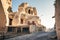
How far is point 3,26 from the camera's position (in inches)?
693

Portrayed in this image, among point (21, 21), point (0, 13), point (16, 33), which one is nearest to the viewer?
point (16, 33)

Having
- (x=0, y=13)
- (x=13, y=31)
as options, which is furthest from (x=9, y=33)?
(x=0, y=13)

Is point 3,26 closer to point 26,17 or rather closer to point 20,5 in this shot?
point 26,17

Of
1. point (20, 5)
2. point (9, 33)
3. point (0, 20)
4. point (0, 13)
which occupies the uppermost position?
point (20, 5)

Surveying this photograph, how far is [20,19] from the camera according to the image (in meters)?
28.5

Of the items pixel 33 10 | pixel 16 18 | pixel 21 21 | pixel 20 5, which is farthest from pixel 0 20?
pixel 33 10

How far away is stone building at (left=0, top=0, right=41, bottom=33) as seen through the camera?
16.1 metres

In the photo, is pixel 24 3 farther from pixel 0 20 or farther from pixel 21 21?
pixel 0 20

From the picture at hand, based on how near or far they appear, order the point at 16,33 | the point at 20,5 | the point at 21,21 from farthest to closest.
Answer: the point at 20,5
the point at 21,21
the point at 16,33

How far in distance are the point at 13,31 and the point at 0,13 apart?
383 centimetres

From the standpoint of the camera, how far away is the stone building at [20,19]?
634 inches

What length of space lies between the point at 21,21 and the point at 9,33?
14.4 meters

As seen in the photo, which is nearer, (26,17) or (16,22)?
(16,22)

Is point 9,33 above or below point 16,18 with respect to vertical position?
below
